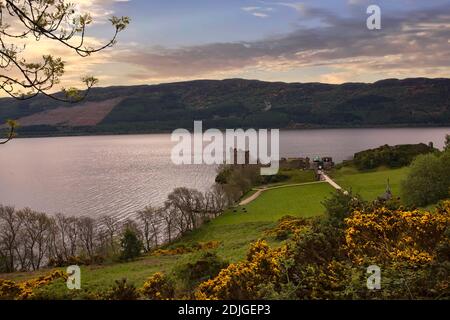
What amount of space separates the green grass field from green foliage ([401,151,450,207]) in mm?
14305

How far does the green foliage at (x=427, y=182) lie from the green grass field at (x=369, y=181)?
14.3m

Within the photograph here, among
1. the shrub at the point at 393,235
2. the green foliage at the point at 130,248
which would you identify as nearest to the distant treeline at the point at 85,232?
the green foliage at the point at 130,248

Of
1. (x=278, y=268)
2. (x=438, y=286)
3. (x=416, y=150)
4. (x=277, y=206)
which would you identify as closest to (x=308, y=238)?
(x=278, y=268)

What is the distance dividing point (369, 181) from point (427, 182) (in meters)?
39.0

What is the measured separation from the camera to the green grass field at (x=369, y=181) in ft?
238

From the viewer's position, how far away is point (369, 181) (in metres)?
88.1

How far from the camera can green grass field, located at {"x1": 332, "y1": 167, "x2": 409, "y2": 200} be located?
7262cm

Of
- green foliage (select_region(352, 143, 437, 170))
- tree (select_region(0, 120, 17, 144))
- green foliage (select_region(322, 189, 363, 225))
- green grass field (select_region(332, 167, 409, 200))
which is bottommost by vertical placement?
green grass field (select_region(332, 167, 409, 200))

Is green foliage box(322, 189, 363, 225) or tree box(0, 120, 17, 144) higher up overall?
tree box(0, 120, 17, 144)

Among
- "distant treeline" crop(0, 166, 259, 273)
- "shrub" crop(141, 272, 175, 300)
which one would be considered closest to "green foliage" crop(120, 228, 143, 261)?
"distant treeline" crop(0, 166, 259, 273)

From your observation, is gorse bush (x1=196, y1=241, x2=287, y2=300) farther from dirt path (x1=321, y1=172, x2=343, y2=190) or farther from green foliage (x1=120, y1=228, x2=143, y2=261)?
dirt path (x1=321, y1=172, x2=343, y2=190)

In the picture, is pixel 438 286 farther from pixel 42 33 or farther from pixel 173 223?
pixel 173 223

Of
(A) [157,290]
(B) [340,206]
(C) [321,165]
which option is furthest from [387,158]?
(A) [157,290]
